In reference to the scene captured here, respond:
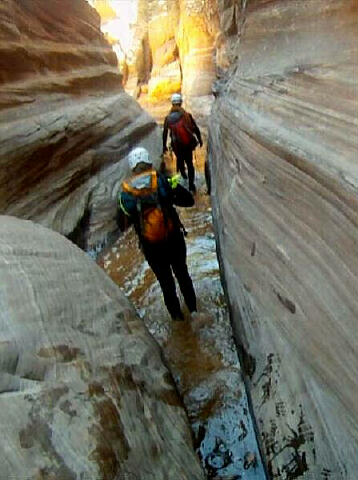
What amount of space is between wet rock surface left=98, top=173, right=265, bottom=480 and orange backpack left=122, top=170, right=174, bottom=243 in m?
0.95

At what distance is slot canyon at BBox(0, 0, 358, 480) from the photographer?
203 cm

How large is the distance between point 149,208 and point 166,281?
2.55 ft

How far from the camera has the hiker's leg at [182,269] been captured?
14.0ft

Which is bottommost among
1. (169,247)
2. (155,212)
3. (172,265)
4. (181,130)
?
(172,265)

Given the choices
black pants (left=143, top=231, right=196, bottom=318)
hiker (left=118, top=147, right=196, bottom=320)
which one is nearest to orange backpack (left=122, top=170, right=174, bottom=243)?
hiker (left=118, top=147, right=196, bottom=320)

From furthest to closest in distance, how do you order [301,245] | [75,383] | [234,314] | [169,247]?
[169,247], [234,314], [301,245], [75,383]

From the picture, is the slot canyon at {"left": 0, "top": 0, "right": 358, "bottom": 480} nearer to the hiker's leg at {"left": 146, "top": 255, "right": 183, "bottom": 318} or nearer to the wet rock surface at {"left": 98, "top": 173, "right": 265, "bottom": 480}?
the wet rock surface at {"left": 98, "top": 173, "right": 265, "bottom": 480}

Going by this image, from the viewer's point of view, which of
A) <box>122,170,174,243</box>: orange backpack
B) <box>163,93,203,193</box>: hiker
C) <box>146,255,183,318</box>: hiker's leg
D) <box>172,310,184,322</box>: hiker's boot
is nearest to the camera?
<box>122,170,174,243</box>: orange backpack

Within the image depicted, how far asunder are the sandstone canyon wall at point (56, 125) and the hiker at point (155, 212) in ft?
6.31

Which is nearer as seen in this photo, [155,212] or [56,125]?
[155,212]

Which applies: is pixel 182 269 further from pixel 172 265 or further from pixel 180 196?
pixel 180 196

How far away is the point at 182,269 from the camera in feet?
14.5

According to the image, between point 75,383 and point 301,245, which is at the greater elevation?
point 301,245

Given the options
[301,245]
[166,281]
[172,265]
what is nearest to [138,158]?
[172,265]
